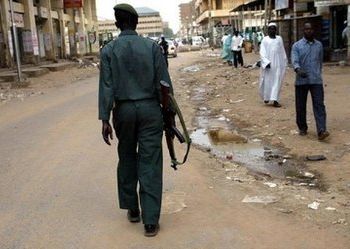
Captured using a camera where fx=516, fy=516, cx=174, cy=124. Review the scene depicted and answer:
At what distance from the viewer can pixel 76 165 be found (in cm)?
655

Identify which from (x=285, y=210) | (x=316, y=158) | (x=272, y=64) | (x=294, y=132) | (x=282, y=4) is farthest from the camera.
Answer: (x=282, y=4)

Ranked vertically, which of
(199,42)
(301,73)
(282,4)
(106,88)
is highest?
(282,4)

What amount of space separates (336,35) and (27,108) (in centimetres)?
1298

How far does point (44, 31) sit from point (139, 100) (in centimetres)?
3268

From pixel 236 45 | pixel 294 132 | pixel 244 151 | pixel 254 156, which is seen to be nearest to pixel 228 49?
pixel 236 45

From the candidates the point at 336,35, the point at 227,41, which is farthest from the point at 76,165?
the point at 227,41

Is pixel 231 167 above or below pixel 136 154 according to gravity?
below

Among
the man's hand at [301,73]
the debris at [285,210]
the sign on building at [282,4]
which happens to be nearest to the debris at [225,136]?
the man's hand at [301,73]

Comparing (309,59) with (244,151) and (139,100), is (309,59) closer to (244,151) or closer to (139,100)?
(244,151)

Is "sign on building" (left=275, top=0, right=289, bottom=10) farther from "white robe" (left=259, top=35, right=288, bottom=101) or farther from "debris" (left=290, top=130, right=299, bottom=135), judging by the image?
"debris" (left=290, top=130, right=299, bottom=135)

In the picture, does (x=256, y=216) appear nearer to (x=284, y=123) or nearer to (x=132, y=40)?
(x=132, y=40)

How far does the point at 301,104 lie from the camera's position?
309 inches

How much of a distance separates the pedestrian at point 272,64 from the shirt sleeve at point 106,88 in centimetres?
691

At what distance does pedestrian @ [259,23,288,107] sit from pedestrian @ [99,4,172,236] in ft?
22.2
